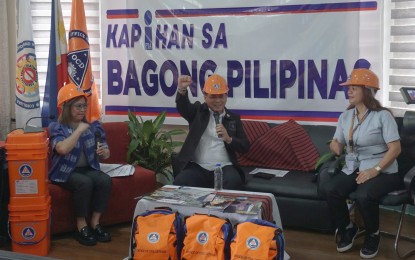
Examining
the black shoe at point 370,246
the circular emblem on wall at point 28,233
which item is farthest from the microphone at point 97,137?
the black shoe at point 370,246

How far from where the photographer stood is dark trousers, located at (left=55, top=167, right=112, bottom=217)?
12.0 ft

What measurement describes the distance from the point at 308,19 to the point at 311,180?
136 centimetres

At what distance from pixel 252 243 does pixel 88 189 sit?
135 cm

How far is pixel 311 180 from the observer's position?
389cm

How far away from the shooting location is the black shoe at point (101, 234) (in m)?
3.70

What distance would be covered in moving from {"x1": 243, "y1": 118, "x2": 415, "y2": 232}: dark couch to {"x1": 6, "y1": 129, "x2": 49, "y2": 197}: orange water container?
1.42 meters

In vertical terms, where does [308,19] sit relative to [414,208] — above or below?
above

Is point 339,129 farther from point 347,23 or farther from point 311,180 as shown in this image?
point 347,23

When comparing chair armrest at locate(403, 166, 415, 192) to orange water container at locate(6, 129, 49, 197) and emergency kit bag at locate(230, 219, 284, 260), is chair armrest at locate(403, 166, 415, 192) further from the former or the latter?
orange water container at locate(6, 129, 49, 197)

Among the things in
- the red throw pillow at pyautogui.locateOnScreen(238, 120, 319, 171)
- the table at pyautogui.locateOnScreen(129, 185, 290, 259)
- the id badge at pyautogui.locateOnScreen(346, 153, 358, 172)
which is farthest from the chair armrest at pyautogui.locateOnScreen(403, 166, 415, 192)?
the red throw pillow at pyautogui.locateOnScreen(238, 120, 319, 171)

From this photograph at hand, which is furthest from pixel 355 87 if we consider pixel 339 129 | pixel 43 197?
pixel 43 197

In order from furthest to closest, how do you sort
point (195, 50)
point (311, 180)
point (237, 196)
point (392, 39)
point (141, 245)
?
1. point (195, 50)
2. point (392, 39)
3. point (311, 180)
4. point (237, 196)
5. point (141, 245)

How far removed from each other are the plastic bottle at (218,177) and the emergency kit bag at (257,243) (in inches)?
24.6

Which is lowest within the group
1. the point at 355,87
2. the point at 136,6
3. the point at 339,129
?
the point at 339,129
